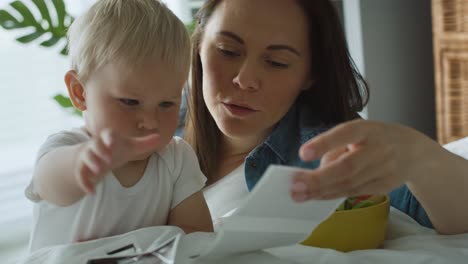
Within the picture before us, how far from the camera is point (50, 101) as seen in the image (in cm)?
318

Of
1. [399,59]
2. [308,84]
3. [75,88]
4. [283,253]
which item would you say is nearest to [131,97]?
[75,88]

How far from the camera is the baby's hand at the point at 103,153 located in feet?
2.14

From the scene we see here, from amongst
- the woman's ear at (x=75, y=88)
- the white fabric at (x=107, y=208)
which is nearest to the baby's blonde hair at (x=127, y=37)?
the woman's ear at (x=75, y=88)

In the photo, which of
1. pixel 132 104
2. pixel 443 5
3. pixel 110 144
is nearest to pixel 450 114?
pixel 443 5

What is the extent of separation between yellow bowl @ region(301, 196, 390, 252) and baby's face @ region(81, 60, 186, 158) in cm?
35

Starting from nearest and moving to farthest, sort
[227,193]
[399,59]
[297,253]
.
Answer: [297,253] → [227,193] → [399,59]

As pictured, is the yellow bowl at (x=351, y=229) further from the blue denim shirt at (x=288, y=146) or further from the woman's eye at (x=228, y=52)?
the woman's eye at (x=228, y=52)

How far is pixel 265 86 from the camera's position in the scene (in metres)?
1.20

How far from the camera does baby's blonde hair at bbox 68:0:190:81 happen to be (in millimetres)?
912

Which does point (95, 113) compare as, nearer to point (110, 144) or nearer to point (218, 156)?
point (110, 144)

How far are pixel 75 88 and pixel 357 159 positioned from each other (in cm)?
54

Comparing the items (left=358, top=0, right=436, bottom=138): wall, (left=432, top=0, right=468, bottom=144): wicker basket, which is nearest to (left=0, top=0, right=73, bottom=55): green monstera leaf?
(left=358, top=0, right=436, bottom=138): wall

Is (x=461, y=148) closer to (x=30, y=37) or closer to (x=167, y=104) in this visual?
(x=167, y=104)

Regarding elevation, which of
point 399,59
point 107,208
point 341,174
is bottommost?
point 399,59
